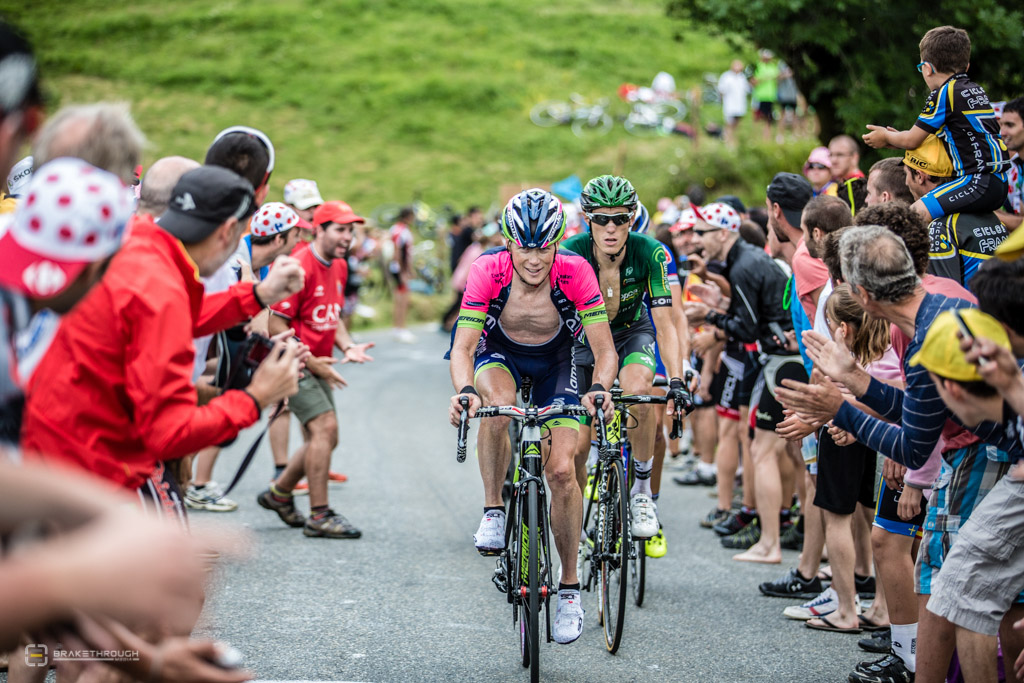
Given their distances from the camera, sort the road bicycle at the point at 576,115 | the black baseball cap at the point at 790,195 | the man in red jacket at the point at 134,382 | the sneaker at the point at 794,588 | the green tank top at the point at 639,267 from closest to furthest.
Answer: the man in red jacket at the point at 134,382 → the sneaker at the point at 794,588 → the green tank top at the point at 639,267 → the black baseball cap at the point at 790,195 → the road bicycle at the point at 576,115

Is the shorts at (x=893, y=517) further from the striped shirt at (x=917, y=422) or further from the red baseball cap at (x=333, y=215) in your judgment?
the red baseball cap at (x=333, y=215)

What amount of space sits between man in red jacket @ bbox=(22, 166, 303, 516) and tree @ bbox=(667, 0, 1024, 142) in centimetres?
908

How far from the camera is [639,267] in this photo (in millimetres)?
6805

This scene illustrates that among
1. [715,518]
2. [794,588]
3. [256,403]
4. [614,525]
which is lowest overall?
[715,518]

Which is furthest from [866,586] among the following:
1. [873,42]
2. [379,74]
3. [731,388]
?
[379,74]

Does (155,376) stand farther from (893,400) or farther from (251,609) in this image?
(251,609)

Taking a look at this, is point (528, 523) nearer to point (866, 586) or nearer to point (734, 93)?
A: point (866, 586)

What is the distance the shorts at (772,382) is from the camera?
726 centimetres

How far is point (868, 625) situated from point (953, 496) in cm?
230

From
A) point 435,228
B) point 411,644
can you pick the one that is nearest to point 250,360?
point 411,644

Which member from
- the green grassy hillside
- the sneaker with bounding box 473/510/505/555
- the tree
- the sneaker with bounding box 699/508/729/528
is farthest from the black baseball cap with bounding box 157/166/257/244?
the green grassy hillside

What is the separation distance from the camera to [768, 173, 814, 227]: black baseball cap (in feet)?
23.4

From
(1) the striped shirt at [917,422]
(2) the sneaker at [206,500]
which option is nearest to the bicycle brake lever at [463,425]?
(1) the striped shirt at [917,422]

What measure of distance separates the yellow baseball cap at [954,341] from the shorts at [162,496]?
2637mm
